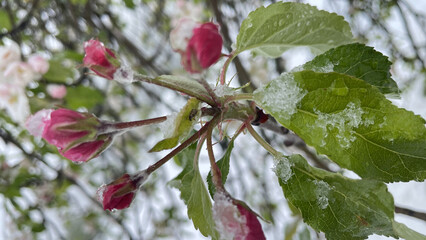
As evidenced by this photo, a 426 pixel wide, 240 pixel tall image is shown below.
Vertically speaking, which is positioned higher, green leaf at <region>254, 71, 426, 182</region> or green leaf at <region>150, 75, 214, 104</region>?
green leaf at <region>150, 75, 214, 104</region>

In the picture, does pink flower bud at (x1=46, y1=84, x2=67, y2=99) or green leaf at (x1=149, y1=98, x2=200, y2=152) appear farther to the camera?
pink flower bud at (x1=46, y1=84, x2=67, y2=99)

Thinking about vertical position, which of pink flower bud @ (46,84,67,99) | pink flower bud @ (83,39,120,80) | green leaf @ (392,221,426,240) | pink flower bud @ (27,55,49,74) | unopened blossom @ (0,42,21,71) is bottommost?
green leaf @ (392,221,426,240)

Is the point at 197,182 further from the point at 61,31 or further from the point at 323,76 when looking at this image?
the point at 61,31

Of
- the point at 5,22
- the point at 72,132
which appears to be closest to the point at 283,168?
the point at 72,132

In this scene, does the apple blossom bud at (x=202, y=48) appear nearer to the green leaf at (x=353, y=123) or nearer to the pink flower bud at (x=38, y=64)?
the green leaf at (x=353, y=123)

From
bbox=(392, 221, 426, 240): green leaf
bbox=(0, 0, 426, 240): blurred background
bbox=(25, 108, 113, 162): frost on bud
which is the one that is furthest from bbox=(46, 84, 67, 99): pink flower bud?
bbox=(392, 221, 426, 240): green leaf

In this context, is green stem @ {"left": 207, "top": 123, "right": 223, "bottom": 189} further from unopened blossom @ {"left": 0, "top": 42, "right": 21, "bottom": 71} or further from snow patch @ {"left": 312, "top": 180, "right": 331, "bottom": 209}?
unopened blossom @ {"left": 0, "top": 42, "right": 21, "bottom": 71}

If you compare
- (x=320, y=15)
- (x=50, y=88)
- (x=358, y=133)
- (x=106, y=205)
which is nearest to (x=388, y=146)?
(x=358, y=133)

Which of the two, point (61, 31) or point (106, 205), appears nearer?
point (106, 205)
